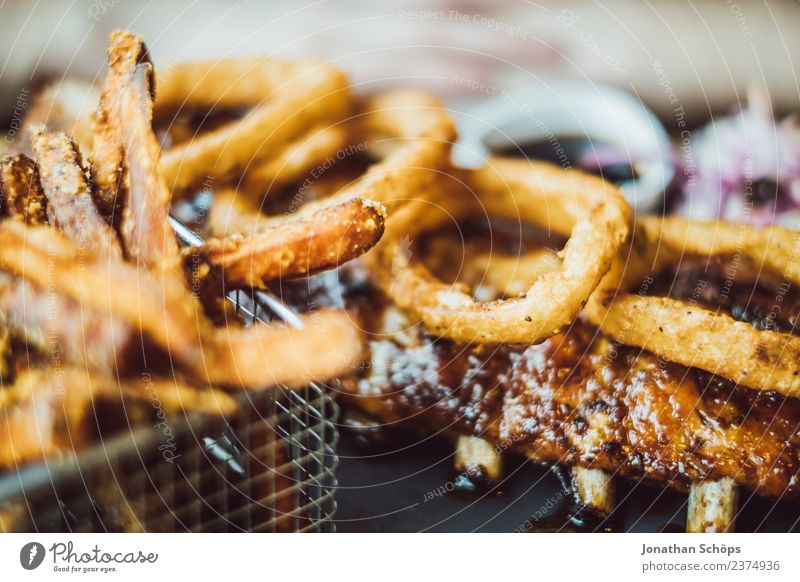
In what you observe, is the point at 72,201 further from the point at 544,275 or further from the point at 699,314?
the point at 699,314

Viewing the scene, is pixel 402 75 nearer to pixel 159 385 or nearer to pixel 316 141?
pixel 316 141

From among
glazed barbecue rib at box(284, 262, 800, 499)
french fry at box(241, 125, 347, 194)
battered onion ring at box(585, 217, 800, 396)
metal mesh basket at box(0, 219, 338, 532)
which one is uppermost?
french fry at box(241, 125, 347, 194)

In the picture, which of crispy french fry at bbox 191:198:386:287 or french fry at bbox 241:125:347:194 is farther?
french fry at bbox 241:125:347:194

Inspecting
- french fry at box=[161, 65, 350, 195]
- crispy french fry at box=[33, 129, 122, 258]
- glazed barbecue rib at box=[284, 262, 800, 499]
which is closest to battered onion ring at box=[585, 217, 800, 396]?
glazed barbecue rib at box=[284, 262, 800, 499]

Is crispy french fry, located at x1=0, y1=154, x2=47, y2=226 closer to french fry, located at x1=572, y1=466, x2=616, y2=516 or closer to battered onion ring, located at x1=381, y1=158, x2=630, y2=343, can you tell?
battered onion ring, located at x1=381, y1=158, x2=630, y2=343

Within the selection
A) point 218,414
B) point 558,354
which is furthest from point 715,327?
point 218,414

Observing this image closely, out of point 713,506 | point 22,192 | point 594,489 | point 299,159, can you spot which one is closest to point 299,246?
point 299,159
